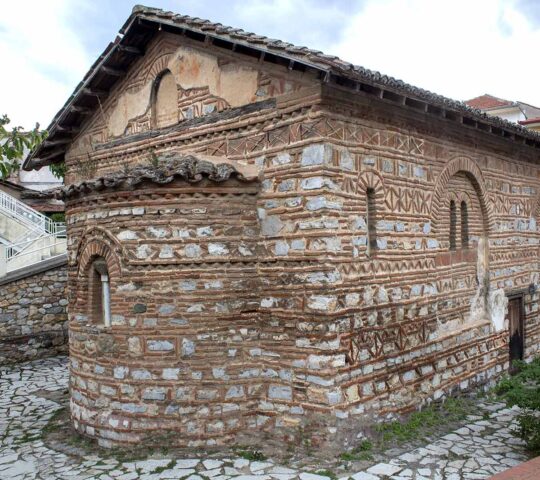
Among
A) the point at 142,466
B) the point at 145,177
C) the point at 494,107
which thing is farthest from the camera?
the point at 494,107

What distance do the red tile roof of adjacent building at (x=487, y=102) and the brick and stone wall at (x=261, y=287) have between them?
666 inches

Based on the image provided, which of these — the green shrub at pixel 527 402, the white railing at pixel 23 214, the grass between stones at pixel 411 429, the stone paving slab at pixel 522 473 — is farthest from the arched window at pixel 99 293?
the white railing at pixel 23 214

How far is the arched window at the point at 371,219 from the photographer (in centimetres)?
727

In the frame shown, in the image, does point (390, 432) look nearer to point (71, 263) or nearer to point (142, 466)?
point (142, 466)

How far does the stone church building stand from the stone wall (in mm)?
5102

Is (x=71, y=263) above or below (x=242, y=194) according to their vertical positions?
below

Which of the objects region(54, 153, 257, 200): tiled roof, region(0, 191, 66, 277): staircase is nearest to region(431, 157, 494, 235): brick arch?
region(54, 153, 257, 200): tiled roof

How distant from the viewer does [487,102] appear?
2362 centimetres

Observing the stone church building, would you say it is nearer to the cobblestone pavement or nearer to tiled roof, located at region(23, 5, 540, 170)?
tiled roof, located at region(23, 5, 540, 170)

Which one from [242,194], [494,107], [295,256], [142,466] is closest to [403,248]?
[295,256]

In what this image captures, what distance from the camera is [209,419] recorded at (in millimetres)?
6770

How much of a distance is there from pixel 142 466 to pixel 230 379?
53.4 inches

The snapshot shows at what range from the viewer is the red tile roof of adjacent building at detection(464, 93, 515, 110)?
22656 mm

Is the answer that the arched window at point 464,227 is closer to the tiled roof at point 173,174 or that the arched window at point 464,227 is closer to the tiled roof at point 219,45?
the tiled roof at point 219,45
